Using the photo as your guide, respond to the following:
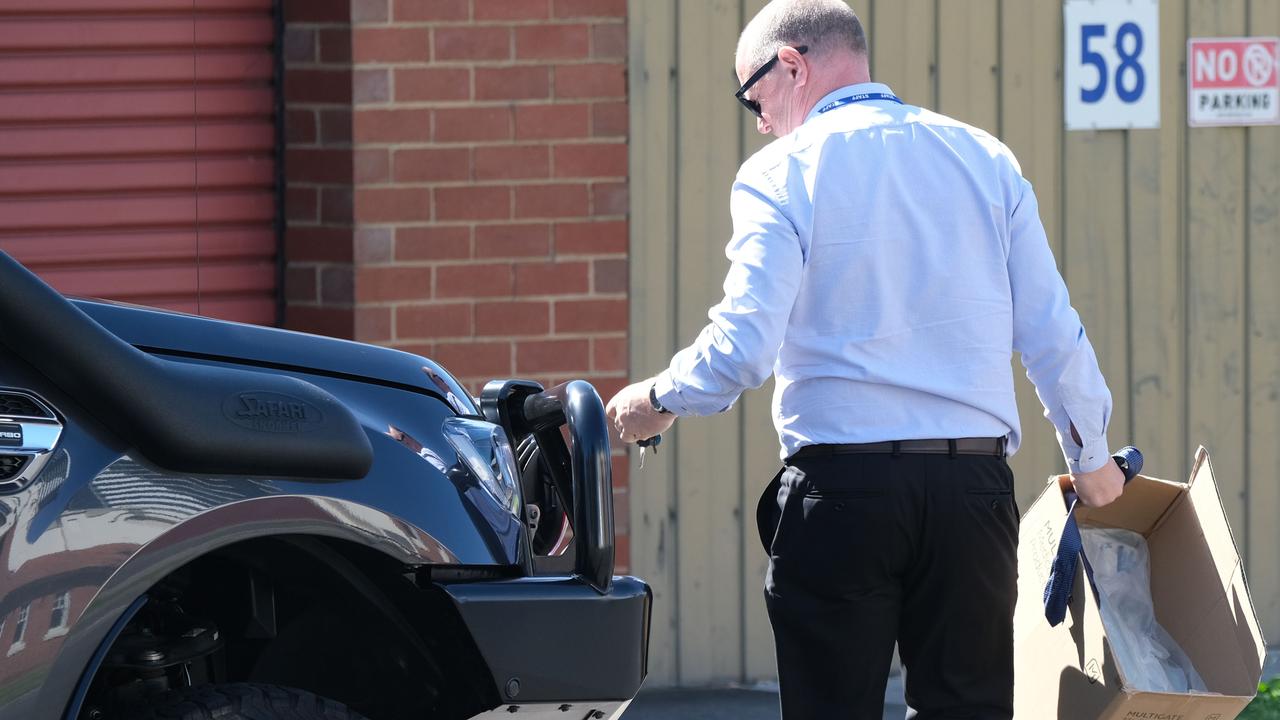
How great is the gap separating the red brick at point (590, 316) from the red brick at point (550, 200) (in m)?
0.31

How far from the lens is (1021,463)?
5801mm

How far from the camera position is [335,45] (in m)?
5.28

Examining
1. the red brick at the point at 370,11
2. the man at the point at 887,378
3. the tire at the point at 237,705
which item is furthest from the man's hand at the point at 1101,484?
the red brick at the point at 370,11

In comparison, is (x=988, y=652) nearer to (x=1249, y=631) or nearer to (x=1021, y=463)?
(x=1249, y=631)

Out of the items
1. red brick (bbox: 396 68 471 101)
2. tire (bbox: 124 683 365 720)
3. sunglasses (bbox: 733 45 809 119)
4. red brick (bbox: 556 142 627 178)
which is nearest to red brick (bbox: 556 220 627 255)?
red brick (bbox: 556 142 627 178)

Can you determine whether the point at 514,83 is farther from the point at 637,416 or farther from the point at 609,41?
the point at 637,416

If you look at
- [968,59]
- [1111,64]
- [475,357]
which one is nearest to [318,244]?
[475,357]

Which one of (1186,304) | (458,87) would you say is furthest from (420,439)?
(1186,304)

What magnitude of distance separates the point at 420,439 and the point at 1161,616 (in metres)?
1.83

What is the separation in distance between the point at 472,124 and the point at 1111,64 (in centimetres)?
234

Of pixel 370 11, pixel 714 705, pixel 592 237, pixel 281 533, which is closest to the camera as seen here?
pixel 281 533

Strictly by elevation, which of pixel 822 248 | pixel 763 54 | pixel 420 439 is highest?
pixel 763 54

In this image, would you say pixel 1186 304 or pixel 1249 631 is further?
pixel 1186 304

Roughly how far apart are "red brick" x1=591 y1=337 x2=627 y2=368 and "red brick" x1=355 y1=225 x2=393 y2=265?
2.51 feet
